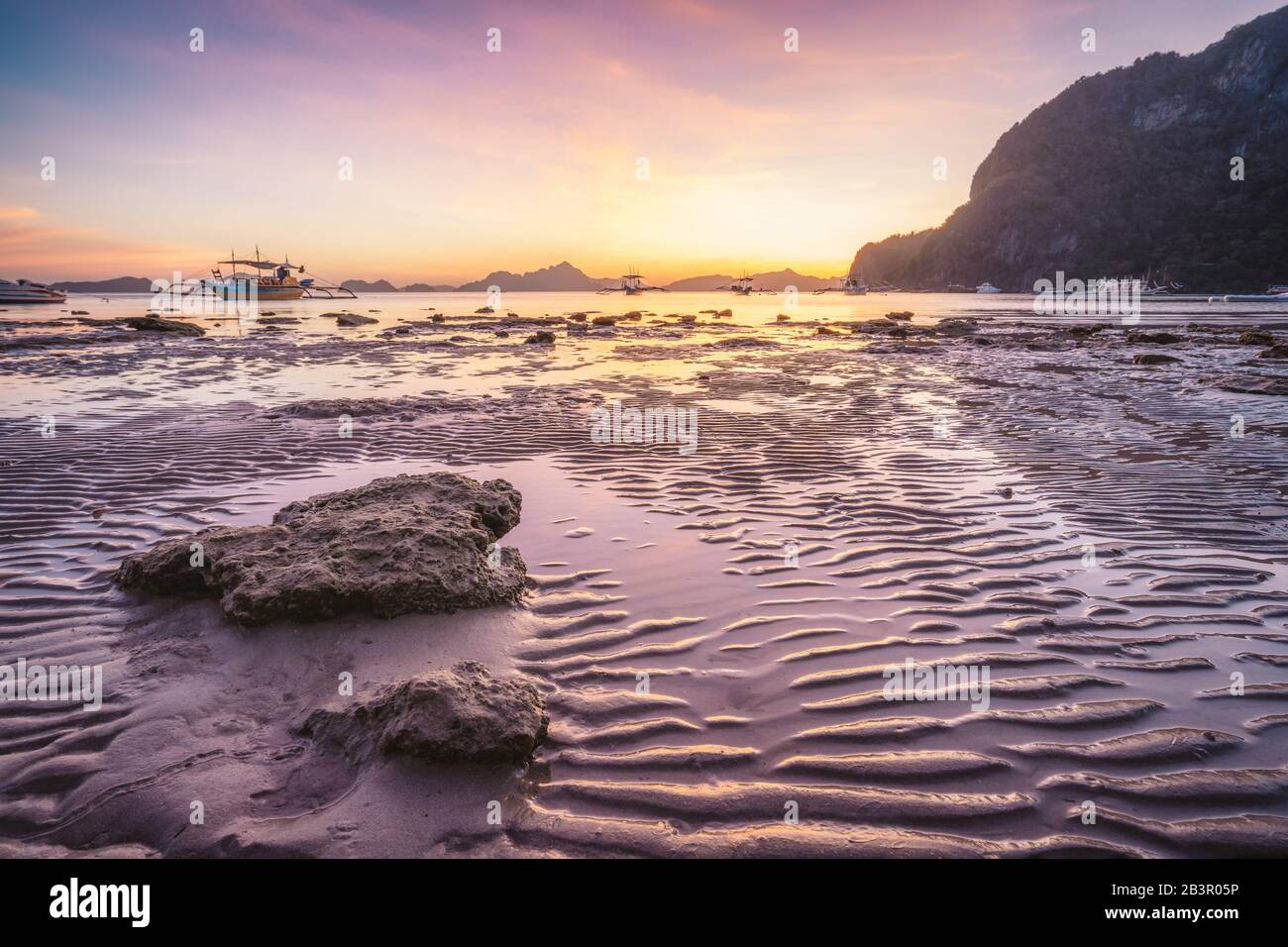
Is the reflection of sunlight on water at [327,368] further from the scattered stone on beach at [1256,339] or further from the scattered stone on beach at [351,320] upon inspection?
the scattered stone on beach at [1256,339]

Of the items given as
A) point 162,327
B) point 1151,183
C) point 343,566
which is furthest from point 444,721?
point 1151,183

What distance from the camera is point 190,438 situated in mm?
9695

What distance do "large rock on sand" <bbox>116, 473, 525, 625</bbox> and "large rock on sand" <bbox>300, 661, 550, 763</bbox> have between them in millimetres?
1174

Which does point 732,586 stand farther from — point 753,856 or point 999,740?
point 753,856

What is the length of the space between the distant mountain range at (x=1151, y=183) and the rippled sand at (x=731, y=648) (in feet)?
428

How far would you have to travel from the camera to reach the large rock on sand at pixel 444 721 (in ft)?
9.47

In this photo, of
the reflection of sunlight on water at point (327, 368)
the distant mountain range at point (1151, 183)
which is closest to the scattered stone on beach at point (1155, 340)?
the reflection of sunlight on water at point (327, 368)

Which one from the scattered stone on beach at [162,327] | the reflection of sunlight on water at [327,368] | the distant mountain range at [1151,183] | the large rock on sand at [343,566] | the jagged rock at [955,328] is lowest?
the large rock on sand at [343,566]

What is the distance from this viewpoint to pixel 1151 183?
129m

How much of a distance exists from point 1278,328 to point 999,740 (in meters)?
40.9

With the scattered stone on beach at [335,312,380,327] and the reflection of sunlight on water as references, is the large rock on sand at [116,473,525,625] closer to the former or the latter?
the reflection of sunlight on water

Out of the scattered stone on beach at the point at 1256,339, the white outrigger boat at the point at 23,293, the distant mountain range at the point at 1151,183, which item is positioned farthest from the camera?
the distant mountain range at the point at 1151,183

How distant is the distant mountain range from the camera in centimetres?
10644

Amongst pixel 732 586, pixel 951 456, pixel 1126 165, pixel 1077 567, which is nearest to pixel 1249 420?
pixel 951 456
